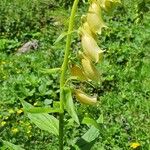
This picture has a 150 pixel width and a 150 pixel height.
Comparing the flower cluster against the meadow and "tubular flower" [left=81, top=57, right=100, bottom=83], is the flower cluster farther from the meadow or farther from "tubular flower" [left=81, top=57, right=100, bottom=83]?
the meadow

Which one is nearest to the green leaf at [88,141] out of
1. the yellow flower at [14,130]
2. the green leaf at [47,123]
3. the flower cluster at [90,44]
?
the green leaf at [47,123]

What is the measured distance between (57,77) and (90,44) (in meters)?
4.16

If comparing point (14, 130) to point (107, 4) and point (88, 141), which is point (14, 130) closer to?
point (88, 141)

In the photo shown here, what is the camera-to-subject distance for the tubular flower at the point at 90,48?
2.09m

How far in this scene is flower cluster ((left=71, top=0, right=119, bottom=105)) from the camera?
205 cm

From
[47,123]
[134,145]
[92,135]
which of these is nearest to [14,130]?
[134,145]

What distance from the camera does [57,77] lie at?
20.5 ft

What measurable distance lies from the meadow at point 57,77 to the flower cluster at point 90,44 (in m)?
1.09

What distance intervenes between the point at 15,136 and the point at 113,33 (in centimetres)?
310

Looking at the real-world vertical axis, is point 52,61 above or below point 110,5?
below

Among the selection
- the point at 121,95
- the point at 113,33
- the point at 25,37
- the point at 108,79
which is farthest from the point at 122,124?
the point at 25,37

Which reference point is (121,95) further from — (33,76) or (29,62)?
(29,62)

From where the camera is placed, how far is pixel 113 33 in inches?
299

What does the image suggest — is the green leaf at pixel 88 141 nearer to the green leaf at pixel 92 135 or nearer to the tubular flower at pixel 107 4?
the green leaf at pixel 92 135
